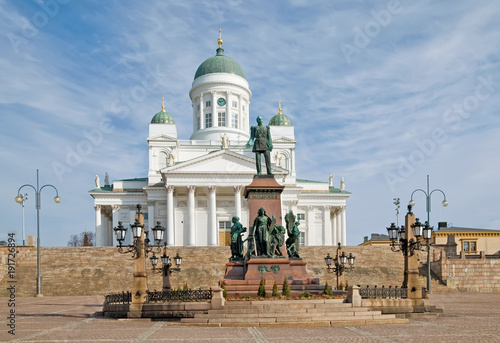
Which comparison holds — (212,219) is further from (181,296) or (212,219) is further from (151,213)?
(181,296)

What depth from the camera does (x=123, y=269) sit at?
149 ft

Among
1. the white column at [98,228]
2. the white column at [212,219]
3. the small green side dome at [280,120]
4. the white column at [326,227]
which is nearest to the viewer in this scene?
the white column at [212,219]

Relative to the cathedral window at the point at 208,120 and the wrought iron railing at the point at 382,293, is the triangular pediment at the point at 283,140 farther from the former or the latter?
the wrought iron railing at the point at 382,293

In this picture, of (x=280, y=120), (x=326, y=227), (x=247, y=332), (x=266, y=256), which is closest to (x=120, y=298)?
(x=266, y=256)

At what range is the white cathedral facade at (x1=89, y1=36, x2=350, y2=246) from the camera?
6481cm

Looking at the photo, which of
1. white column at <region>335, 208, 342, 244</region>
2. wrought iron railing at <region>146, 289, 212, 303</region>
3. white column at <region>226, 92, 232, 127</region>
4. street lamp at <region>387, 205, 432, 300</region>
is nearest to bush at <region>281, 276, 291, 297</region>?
wrought iron railing at <region>146, 289, 212, 303</region>

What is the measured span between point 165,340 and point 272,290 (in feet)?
20.9

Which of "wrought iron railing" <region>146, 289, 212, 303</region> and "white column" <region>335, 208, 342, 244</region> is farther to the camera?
"white column" <region>335, 208, 342, 244</region>

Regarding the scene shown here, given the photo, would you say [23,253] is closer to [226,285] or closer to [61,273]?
[61,273]

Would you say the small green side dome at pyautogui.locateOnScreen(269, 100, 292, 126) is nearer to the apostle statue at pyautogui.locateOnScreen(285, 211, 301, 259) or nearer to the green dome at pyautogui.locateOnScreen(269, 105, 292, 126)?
the green dome at pyautogui.locateOnScreen(269, 105, 292, 126)

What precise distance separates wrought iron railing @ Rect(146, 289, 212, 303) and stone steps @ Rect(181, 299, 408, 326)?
838 mm

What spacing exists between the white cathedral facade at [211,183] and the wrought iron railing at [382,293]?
147ft

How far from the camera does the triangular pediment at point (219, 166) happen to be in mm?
64000

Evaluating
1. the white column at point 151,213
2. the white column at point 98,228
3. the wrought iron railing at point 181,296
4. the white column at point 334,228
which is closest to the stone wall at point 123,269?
the white column at point 151,213
